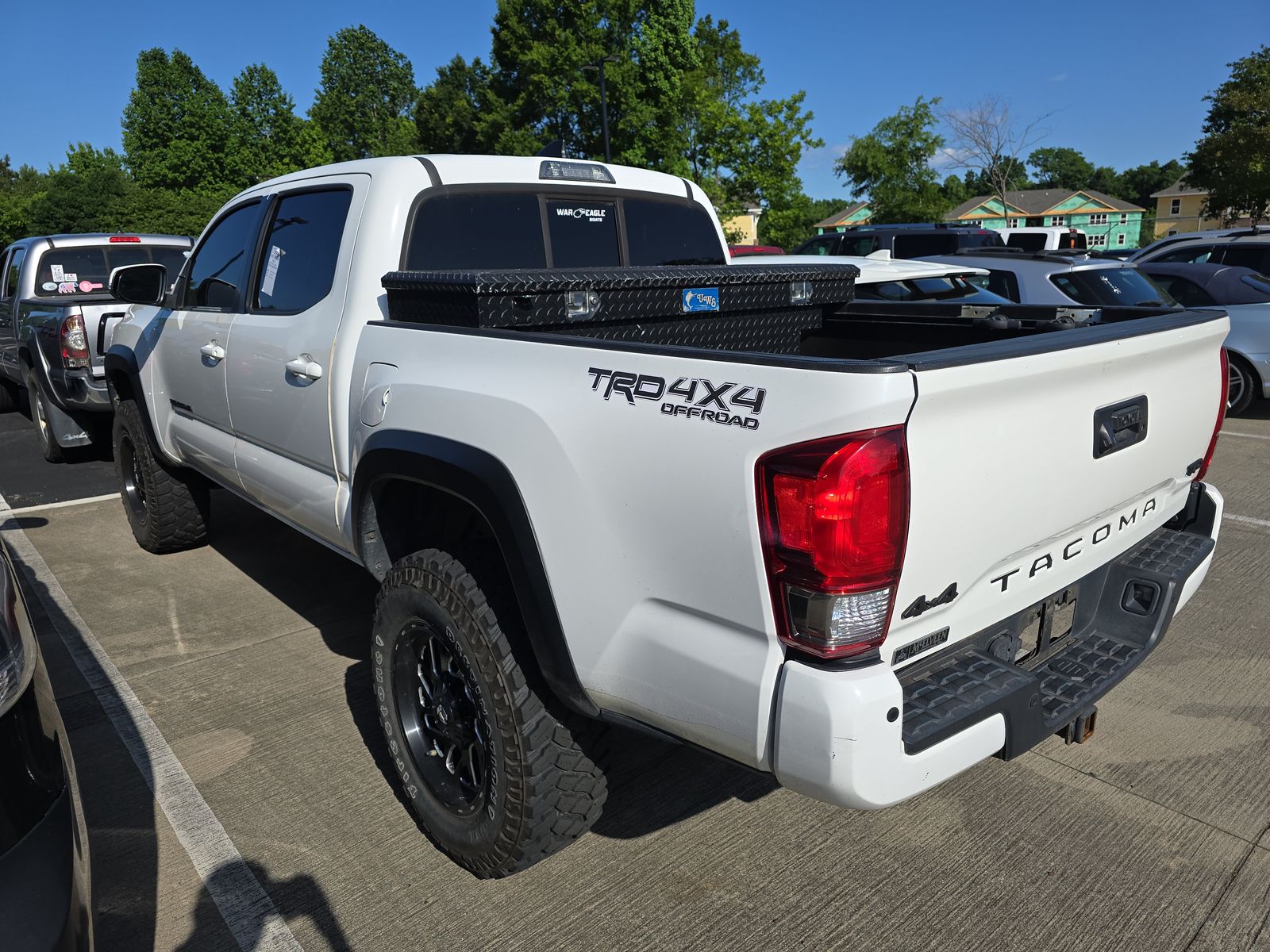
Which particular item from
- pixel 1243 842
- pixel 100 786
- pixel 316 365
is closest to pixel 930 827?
pixel 1243 842

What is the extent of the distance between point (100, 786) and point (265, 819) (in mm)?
672

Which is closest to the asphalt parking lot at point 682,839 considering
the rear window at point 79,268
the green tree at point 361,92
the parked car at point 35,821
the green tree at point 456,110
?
the parked car at point 35,821

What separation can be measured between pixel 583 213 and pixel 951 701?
2650mm

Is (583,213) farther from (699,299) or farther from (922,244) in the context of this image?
(922,244)

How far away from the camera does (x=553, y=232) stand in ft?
12.5

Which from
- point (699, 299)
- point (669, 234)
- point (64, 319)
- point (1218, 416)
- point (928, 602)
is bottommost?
point (928, 602)

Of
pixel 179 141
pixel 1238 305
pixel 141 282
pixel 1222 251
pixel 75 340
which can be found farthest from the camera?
pixel 179 141

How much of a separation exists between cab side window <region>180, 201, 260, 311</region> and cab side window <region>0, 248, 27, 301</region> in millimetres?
5492

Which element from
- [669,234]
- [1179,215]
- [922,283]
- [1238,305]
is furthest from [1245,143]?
[1179,215]

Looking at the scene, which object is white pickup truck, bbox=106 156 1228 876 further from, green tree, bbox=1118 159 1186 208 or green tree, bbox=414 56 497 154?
green tree, bbox=1118 159 1186 208

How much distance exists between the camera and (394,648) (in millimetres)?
2865

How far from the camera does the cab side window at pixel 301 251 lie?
341 centimetres

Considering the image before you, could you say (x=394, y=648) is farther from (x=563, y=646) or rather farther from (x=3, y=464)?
(x=3, y=464)

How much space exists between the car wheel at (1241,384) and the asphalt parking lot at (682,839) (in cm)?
617
